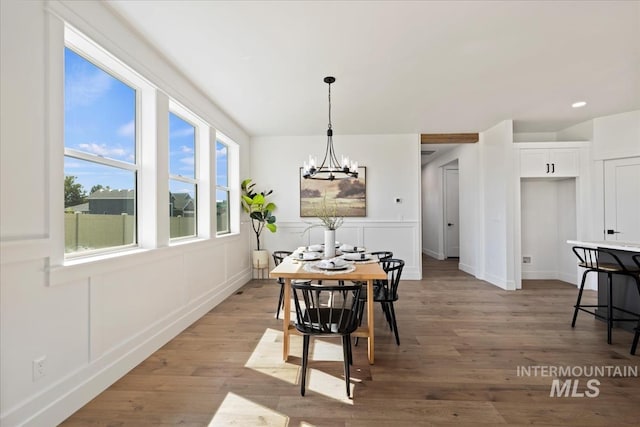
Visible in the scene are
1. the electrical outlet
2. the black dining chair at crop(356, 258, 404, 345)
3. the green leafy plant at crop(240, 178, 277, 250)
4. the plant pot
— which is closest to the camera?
the electrical outlet

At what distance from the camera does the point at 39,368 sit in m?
1.68

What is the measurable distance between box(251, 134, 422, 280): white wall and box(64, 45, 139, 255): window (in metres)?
3.19

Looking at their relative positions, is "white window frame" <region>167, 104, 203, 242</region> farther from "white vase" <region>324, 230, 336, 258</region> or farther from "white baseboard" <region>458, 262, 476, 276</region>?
"white baseboard" <region>458, 262, 476, 276</region>

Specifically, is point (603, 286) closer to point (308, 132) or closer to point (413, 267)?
point (413, 267)

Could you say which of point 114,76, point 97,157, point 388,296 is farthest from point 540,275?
point 114,76

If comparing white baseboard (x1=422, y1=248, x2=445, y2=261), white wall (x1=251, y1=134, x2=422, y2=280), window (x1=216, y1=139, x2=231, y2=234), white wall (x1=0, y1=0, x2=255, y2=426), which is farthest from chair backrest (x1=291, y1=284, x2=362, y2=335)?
white baseboard (x1=422, y1=248, x2=445, y2=261)

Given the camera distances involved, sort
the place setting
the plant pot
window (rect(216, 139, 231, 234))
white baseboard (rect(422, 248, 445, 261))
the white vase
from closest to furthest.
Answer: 1. the place setting
2. the white vase
3. window (rect(216, 139, 231, 234))
4. the plant pot
5. white baseboard (rect(422, 248, 445, 261))

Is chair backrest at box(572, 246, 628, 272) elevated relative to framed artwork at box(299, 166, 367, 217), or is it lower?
lower

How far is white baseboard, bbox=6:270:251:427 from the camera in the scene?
162 centimetres

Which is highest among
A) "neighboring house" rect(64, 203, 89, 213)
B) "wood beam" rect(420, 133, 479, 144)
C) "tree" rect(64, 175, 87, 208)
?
"wood beam" rect(420, 133, 479, 144)

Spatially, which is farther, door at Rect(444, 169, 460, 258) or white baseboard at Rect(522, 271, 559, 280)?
door at Rect(444, 169, 460, 258)

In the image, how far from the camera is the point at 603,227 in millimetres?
4730

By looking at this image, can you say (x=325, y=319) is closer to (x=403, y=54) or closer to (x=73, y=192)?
(x=73, y=192)

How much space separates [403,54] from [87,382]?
12.0 ft
